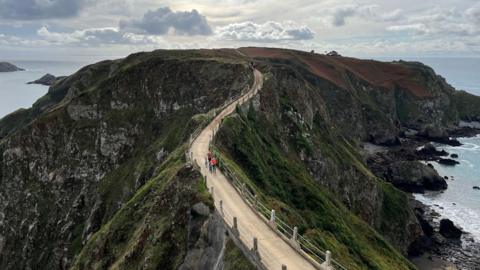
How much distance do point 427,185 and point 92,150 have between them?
296 feet

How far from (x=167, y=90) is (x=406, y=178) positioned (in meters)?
72.7

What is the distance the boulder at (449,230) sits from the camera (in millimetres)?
89456

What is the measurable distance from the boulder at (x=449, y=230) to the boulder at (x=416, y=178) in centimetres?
2843

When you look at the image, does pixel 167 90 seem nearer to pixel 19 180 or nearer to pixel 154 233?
pixel 19 180

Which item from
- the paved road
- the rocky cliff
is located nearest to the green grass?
the paved road

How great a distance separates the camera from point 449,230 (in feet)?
295

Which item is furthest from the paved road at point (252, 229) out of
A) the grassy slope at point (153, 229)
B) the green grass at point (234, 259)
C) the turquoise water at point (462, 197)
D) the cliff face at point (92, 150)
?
the turquoise water at point (462, 197)

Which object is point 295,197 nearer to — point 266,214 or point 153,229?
point 266,214

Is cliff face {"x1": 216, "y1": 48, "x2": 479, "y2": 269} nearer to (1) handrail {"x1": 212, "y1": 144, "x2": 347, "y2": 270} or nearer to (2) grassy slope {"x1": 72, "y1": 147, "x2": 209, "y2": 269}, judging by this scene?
(1) handrail {"x1": 212, "y1": 144, "x2": 347, "y2": 270}

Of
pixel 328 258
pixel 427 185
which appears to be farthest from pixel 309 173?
pixel 427 185

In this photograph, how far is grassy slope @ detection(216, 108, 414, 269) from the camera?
49438 mm

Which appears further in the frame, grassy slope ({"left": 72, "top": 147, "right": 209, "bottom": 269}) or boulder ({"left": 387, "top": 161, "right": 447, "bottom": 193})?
boulder ({"left": 387, "top": 161, "right": 447, "bottom": 193})

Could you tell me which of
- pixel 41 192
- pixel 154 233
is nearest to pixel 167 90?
pixel 41 192

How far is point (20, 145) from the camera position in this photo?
93.1m
